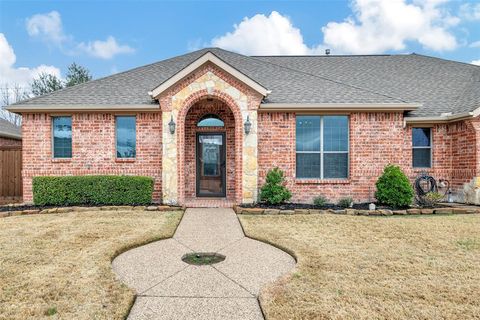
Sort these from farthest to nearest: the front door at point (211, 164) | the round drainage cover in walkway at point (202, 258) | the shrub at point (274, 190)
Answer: the front door at point (211, 164) → the shrub at point (274, 190) → the round drainage cover in walkway at point (202, 258)

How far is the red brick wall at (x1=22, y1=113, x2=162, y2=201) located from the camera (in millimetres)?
9352

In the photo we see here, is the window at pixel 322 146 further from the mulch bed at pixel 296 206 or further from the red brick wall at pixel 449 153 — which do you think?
the red brick wall at pixel 449 153

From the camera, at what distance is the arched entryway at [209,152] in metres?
10.3

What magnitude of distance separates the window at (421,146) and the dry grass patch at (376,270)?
3.51 m

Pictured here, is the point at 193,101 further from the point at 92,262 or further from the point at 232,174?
the point at 92,262

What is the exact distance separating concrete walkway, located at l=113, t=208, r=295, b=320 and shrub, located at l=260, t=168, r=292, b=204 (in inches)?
96.7

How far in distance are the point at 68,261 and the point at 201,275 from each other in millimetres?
2136

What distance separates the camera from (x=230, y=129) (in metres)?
10.3

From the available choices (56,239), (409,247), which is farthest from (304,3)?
(56,239)

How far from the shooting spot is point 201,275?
3961mm

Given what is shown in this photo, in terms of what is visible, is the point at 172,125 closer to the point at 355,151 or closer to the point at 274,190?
the point at 274,190

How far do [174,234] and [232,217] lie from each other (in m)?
1.96

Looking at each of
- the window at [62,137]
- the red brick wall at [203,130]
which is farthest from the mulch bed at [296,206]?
the window at [62,137]

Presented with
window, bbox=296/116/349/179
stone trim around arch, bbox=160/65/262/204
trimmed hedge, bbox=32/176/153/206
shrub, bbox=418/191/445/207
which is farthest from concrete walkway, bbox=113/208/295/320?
shrub, bbox=418/191/445/207
